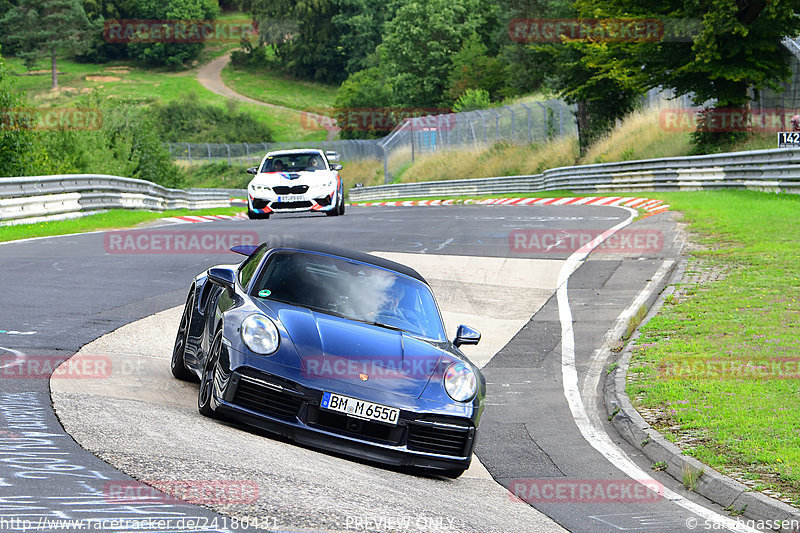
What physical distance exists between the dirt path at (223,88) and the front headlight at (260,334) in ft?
359

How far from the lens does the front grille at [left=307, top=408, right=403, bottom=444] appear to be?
638cm

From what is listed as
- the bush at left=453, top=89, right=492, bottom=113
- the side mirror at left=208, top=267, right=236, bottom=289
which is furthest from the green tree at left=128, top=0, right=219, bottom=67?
the side mirror at left=208, top=267, right=236, bottom=289

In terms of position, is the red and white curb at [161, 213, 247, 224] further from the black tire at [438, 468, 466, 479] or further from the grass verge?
→ the black tire at [438, 468, 466, 479]

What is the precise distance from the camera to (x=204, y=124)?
111562 millimetres

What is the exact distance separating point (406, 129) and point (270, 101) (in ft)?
238

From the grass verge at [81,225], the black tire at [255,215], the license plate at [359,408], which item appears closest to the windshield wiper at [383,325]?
the license plate at [359,408]

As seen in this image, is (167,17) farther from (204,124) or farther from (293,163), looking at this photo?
(293,163)

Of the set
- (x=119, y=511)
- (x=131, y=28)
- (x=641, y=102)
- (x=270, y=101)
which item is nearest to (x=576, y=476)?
(x=119, y=511)

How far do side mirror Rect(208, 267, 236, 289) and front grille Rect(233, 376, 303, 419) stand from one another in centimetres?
136

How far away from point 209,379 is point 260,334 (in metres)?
0.53

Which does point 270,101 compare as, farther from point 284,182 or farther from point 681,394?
point 681,394

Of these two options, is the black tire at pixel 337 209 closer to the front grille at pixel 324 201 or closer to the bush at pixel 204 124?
the front grille at pixel 324 201

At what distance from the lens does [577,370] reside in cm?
1089

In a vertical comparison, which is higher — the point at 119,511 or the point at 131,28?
the point at 131,28
